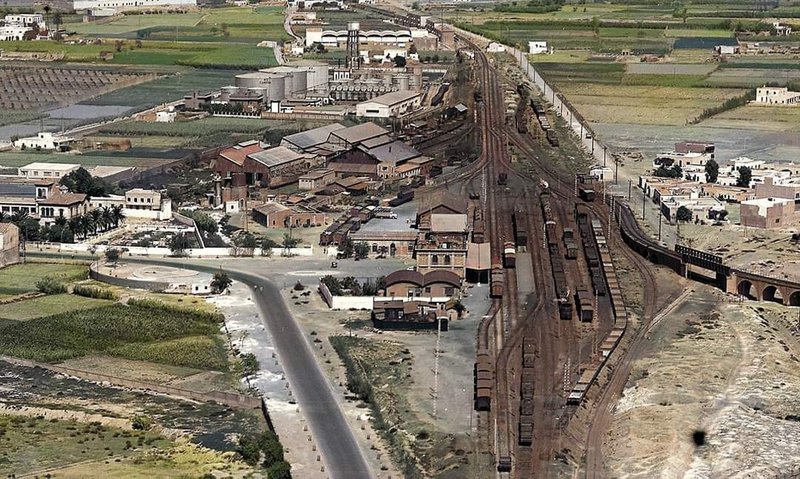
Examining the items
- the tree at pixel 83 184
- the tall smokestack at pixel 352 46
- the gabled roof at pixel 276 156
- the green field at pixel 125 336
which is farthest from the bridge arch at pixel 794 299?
the tall smokestack at pixel 352 46

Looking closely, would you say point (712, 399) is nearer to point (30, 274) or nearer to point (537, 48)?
point (30, 274)

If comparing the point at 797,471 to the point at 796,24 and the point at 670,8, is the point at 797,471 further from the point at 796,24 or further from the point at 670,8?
the point at 670,8

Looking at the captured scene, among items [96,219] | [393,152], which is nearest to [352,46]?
[393,152]

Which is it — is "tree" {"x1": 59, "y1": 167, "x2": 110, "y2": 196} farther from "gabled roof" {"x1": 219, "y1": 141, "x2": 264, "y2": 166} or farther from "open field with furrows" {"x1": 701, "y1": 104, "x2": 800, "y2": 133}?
"open field with furrows" {"x1": 701, "y1": 104, "x2": 800, "y2": 133}

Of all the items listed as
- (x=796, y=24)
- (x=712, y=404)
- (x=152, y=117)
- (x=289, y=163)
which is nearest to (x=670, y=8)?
(x=796, y=24)

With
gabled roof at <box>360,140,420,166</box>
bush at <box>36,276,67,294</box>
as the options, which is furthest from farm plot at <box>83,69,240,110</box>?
bush at <box>36,276,67,294</box>

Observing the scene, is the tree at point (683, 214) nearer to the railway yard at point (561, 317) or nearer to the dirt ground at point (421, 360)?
the railway yard at point (561, 317)
